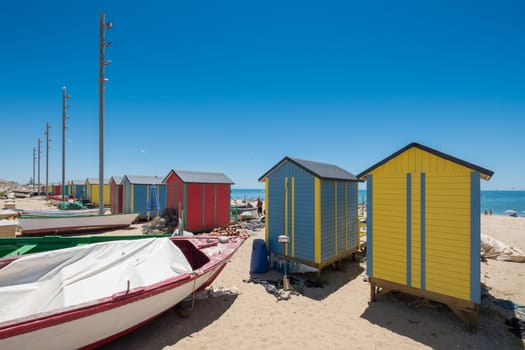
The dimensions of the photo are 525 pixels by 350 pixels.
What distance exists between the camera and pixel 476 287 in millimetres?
5031

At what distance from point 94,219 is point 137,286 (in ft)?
41.7

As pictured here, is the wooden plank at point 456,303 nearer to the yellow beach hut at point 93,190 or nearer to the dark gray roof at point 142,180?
the dark gray roof at point 142,180

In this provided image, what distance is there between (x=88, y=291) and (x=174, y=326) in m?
1.94

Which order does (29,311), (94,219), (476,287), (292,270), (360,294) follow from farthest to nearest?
(94,219), (292,270), (360,294), (476,287), (29,311)

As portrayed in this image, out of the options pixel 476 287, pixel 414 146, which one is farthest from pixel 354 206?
pixel 476 287

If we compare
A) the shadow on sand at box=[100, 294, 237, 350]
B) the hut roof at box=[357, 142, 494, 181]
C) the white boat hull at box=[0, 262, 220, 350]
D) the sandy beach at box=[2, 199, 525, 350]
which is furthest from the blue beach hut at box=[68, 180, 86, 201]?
the hut roof at box=[357, 142, 494, 181]

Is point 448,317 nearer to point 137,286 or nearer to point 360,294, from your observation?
point 360,294

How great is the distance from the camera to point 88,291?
4.25 meters

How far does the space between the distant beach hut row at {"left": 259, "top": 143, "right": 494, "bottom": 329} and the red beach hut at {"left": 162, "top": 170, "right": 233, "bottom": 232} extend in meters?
7.76

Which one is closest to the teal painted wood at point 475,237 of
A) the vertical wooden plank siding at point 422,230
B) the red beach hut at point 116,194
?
the vertical wooden plank siding at point 422,230

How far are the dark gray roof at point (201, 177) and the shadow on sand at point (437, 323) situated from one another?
36.6 ft

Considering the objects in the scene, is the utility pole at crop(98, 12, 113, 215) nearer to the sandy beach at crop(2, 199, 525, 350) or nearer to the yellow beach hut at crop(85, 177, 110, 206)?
the sandy beach at crop(2, 199, 525, 350)

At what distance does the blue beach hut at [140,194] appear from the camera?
18.7 metres

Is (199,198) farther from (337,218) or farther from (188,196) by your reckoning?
(337,218)
